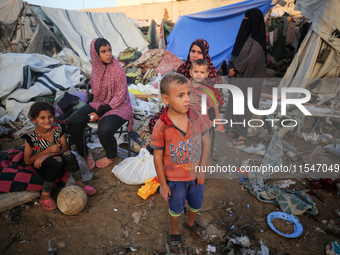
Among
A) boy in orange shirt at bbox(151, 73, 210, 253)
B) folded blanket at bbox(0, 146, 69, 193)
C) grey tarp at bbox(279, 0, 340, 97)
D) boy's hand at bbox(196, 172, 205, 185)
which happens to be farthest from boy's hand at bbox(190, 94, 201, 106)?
grey tarp at bbox(279, 0, 340, 97)

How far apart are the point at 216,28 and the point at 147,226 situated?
7.75 meters

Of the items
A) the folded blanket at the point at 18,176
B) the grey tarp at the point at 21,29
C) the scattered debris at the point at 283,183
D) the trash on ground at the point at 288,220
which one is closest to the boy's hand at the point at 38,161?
the folded blanket at the point at 18,176

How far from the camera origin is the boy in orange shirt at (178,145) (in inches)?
61.1

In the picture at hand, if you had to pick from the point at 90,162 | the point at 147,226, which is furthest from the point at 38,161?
the point at 147,226

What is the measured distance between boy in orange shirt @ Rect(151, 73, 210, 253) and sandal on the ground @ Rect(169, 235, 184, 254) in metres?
Answer: 0.31

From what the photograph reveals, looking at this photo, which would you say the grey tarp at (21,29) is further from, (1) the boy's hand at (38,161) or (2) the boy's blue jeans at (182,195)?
(2) the boy's blue jeans at (182,195)

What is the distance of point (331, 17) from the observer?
4.86 metres

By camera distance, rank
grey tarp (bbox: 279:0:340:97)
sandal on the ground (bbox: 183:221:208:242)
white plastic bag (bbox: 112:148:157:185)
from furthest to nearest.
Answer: grey tarp (bbox: 279:0:340:97), white plastic bag (bbox: 112:148:157:185), sandal on the ground (bbox: 183:221:208:242)

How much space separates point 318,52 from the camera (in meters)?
5.30

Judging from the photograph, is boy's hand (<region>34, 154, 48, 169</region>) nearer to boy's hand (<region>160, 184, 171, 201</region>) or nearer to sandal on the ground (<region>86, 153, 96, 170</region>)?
sandal on the ground (<region>86, 153, 96, 170</region>)

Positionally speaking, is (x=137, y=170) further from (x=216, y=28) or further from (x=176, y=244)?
(x=216, y=28)

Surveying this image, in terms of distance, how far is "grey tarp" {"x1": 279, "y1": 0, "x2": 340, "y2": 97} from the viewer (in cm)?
494

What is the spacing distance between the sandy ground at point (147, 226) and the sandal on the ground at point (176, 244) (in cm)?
7

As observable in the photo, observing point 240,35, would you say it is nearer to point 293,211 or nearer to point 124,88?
point 124,88
